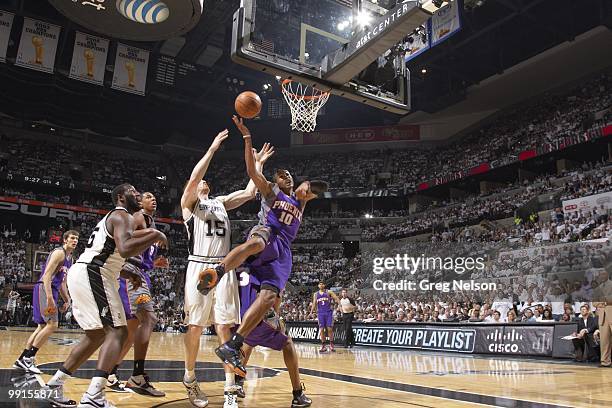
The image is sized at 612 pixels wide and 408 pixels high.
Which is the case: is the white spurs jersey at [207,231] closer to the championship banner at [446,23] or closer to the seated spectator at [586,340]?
the seated spectator at [586,340]

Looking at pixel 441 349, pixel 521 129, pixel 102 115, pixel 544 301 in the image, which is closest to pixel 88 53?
pixel 102 115

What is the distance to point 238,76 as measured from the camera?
2744cm

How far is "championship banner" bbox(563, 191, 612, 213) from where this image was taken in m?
16.9

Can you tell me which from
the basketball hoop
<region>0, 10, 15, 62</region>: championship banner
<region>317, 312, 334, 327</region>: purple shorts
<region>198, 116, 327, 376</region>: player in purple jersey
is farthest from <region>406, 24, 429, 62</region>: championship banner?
<region>0, 10, 15, 62</region>: championship banner

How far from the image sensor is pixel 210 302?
4.57m

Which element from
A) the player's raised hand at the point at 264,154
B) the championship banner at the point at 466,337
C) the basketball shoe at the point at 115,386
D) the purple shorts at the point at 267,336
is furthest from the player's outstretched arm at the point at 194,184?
the championship banner at the point at 466,337

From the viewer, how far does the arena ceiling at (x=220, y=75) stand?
2112cm

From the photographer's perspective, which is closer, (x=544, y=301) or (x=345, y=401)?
(x=345, y=401)

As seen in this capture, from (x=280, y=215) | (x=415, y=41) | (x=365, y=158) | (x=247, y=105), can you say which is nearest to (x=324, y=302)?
(x=415, y=41)

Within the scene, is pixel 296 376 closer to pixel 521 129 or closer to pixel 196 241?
pixel 196 241

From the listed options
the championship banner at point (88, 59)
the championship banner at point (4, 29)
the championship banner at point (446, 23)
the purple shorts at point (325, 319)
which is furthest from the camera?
the championship banner at point (88, 59)

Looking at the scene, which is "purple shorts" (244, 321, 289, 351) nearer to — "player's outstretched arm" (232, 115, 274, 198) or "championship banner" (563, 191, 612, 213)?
"player's outstretched arm" (232, 115, 274, 198)

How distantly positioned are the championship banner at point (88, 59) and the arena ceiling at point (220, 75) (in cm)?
153

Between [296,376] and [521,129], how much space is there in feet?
84.3
